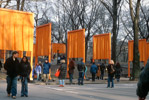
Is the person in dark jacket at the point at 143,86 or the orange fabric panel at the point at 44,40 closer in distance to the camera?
the person in dark jacket at the point at 143,86

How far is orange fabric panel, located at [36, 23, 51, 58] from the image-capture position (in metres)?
23.1

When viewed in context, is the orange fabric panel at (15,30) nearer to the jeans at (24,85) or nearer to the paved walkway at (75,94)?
the paved walkway at (75,94)

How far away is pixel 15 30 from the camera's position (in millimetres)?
20875

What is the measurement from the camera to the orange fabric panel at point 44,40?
909 inches

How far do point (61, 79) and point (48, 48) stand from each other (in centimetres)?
610

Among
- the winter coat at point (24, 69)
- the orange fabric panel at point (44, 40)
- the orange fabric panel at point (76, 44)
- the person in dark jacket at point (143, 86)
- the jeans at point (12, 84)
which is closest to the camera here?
the person in dark jacket at point (143, 86)

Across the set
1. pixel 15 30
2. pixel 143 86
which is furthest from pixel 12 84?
pixel 15 30

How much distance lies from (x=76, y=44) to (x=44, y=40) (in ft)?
11.9

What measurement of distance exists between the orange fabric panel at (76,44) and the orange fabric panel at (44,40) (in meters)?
3.54

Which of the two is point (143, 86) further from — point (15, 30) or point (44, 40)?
point (44, 40)

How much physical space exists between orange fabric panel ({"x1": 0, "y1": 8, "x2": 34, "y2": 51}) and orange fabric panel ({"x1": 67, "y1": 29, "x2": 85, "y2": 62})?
5.49 metres

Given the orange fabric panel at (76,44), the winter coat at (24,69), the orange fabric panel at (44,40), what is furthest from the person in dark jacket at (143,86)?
the orange fabric panel at (76,44)

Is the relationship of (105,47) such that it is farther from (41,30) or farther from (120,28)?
(120,28)

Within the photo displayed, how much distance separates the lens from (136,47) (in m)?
25.2
